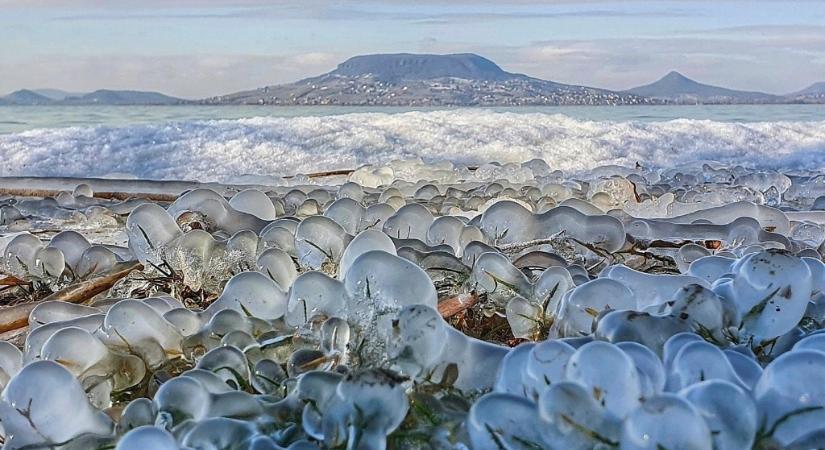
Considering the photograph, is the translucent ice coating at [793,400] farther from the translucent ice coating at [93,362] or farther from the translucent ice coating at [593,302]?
the translucent ice coating at [93,362]

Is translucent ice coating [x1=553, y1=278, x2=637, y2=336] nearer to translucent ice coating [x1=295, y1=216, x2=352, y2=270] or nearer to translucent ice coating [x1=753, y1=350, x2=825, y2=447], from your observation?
translucent ice coating [x1=753, y1=350, x2=825, y2=447]

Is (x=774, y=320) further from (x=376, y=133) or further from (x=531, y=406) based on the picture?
(x=376, y=133)

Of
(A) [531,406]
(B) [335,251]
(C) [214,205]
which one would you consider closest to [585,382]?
(A) [531,406]

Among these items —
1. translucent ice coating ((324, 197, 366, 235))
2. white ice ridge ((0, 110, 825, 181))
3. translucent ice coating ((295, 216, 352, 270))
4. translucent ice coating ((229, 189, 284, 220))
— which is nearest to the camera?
translucent ice coating ((295, 216, 352, 270))

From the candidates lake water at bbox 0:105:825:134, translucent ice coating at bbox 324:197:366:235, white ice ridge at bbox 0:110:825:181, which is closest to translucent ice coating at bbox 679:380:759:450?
translucent ice coating at bbox 324:197:366:235

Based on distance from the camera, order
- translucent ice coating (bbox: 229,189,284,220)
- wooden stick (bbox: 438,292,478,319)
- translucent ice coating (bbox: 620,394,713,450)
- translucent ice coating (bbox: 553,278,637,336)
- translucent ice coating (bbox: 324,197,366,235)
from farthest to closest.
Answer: translucent ice coating (bbox: 229,189,284,220) < translucent ice coating (bbox: 324,197,366,235) < wooden stick (bbox: 438,292,478,319) < translucent ice coating (bbox: 553,278,637,336) < translucent ice coating (bbox: 620,394,713,450)

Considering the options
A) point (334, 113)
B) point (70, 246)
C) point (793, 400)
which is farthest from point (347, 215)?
point (334, 113)
